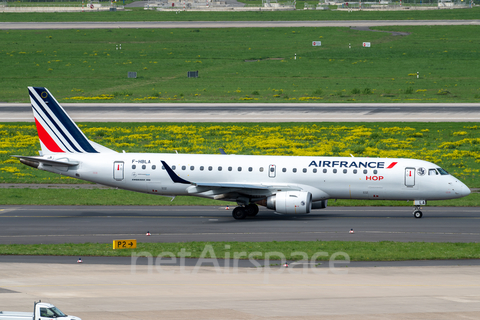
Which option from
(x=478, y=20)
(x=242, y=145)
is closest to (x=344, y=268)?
(x=242, y=145)

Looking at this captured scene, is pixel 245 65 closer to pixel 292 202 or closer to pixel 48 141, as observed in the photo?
pixel 48 141

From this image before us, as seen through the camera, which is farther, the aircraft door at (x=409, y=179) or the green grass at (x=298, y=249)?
the aircraft door at (x=409, y=179)

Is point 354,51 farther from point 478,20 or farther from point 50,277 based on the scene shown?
point 50,277

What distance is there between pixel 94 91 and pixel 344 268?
84457 millimetres

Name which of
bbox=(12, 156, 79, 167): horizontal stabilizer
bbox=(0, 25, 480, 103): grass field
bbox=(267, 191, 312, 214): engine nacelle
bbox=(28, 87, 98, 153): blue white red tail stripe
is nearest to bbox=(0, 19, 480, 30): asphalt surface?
bbox=(0, 25, 480, 103): grass field

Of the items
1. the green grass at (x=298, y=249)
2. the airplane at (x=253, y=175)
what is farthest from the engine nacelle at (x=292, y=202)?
the green grass at (x=298, y=249)

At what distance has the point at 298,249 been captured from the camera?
107 feet

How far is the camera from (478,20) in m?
169

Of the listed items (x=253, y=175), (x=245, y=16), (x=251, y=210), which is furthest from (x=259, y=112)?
(x=245, y=16)

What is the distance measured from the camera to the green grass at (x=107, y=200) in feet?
155

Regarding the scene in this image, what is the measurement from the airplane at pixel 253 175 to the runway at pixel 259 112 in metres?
35.2

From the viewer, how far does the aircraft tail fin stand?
148 ft

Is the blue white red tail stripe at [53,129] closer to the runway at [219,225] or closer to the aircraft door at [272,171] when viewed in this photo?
the runway at [219,225]

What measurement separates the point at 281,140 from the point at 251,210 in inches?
1015
